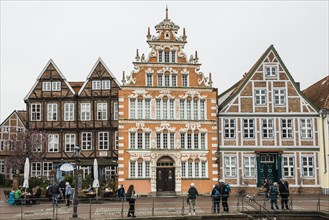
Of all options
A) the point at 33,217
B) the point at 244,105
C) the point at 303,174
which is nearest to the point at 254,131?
the point at 244,105

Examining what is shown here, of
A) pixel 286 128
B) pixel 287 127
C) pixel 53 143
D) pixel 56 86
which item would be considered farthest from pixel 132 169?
pixel 56 86

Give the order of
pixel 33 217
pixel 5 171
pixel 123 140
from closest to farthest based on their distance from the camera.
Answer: pixel 33 217, pixel 123 140, pixel 5 171

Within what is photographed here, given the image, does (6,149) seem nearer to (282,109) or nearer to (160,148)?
(160,148)

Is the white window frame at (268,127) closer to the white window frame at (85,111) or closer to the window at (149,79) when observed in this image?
the window at (149,79)

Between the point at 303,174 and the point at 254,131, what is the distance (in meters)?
5.52

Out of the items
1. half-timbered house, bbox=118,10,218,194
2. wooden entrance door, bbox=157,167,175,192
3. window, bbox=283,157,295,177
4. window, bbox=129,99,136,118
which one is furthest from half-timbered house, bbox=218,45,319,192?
window, bbox=129,99,136,118

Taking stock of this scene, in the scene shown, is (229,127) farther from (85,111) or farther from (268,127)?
(85,111)

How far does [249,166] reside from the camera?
1650 inches

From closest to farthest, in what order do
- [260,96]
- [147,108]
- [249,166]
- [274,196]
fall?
[274,196] < [147,108] < [249,166] < [260,96]

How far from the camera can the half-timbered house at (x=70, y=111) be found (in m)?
54.4

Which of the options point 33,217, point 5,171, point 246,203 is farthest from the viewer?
point 5,171

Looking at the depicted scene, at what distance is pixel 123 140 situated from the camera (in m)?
40.8

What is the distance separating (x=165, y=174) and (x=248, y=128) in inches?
322

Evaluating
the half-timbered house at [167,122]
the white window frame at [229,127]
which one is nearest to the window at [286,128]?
the white window frame at [229,127]
